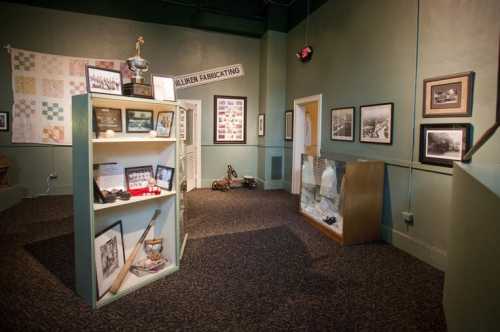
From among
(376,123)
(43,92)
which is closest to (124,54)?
(43,92)

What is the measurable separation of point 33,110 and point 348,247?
18.7ft

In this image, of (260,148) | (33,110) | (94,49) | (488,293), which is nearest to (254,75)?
(260,148)

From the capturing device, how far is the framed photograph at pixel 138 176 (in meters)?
2.70

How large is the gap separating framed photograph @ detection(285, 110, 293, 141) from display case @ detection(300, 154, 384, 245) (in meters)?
2.37

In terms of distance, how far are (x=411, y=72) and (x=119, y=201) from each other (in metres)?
3.19

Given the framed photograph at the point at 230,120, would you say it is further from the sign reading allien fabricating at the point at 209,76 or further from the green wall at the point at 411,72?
the green wall at the point at 411,72

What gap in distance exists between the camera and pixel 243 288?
2562mm

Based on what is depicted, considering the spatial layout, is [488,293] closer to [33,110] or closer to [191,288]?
[191,288]

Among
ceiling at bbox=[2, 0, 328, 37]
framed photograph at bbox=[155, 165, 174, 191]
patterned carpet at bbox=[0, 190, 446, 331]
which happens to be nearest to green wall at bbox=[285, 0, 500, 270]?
patterned carpet at bbox=[0, 190, 446, 331]

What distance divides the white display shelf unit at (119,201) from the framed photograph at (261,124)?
400cm

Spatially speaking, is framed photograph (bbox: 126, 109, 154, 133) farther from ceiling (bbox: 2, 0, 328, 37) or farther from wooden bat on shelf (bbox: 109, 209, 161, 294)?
ceiling (bbox: 2, 0, 328, 37)

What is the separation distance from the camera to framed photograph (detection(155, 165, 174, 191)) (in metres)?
2.80

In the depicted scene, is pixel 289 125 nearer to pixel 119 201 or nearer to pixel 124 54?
pixel 124 54

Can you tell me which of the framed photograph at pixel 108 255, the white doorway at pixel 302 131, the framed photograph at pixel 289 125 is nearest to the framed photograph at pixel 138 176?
the framed photograph at pixel 108 255
